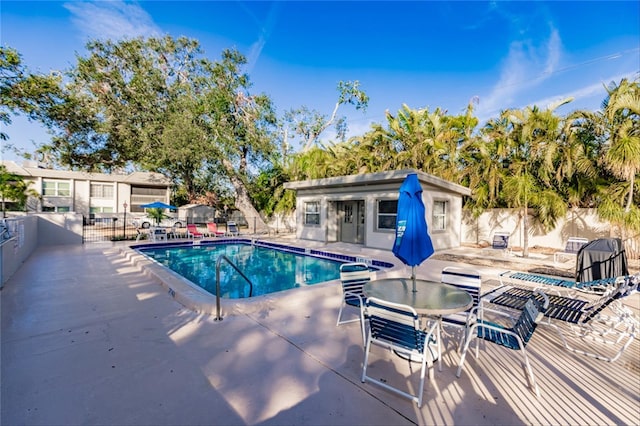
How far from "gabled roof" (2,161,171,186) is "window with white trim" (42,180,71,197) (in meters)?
0.58

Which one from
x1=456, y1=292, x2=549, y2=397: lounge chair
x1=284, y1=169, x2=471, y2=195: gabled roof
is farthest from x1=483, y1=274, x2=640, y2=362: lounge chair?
x1=284, y1=169, x2=471, y2=195: gabled roof

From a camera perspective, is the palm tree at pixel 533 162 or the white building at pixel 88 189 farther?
the white building at pixel 88 189

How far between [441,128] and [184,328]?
14247 mm

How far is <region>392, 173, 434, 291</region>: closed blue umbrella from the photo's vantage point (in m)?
3.85

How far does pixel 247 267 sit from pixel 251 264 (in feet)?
1.59

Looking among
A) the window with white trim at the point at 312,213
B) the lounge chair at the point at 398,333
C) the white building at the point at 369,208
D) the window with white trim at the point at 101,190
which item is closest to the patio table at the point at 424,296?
the lounge chair at the point at 398,333

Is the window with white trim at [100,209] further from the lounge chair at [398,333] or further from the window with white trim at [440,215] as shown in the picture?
the lounge chair at [398,333]

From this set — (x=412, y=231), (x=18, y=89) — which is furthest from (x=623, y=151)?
(x=18, y=89)

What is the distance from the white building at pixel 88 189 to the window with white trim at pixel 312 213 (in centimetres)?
2071

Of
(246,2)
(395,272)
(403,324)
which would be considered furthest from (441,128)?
(403,324)

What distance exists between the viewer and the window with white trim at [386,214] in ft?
37.4

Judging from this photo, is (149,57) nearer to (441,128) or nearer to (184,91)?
(184,91)

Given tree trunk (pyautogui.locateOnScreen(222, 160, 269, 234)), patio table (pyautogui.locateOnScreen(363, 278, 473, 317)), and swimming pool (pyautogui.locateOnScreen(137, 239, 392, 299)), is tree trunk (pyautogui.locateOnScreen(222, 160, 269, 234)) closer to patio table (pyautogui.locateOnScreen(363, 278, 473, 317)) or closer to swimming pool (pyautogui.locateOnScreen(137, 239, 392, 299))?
swimming pool (pyautogui.locateOnScreen(137, 239, 392, 299))

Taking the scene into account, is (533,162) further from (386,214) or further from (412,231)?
(412,231)
